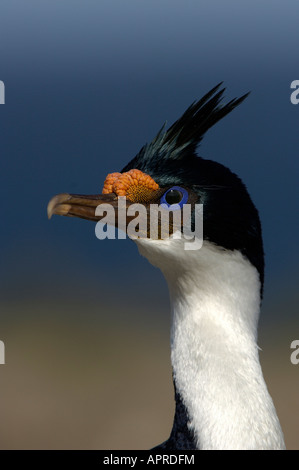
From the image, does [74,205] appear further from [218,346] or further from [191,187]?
[218,346]

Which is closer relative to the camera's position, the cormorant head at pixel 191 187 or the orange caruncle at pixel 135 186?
the cormorant head at pixel 191 187

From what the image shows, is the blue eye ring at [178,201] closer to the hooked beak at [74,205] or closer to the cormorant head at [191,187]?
the cormorant head at [191,187]

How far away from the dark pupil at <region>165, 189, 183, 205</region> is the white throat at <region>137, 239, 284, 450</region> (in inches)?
5.6

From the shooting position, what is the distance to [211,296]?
247cm

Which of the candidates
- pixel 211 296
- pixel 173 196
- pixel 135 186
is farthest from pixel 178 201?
pixel 211 296

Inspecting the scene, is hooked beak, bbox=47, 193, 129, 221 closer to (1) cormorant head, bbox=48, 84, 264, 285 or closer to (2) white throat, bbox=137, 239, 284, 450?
(1) cormorant head, bbox=48, 84, 264, 285

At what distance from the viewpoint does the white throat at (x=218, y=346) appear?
2.36 metres

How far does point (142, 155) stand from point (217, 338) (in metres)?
0.71

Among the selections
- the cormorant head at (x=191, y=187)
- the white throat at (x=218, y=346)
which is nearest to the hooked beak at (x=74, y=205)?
the cormorant head at (x=191, y=187)

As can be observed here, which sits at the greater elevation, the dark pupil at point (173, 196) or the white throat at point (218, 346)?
the dark pupil at point (173, 196)

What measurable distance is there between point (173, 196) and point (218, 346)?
0.53 m
